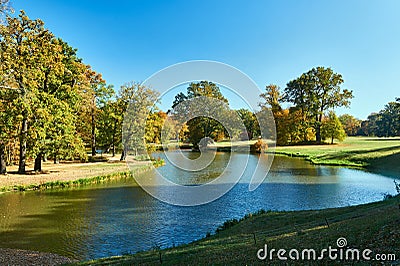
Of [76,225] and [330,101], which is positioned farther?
[330,101]

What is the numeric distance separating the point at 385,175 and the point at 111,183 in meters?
23.4

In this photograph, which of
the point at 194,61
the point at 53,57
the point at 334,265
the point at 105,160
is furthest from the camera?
the point at 105,160

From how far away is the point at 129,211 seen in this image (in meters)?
15.2

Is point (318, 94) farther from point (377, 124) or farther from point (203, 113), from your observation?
point (377, 124)

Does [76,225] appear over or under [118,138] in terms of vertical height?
under

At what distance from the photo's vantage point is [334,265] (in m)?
4.78

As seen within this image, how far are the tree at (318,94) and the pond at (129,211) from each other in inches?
1404

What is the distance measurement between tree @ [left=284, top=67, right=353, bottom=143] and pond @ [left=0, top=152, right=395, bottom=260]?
35660mm

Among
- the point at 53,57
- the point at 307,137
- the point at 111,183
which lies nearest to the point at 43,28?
the point at 53,57

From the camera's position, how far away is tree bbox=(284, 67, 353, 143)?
56312mm

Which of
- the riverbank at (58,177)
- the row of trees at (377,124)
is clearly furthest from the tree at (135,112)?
the row of trees at (377,124)

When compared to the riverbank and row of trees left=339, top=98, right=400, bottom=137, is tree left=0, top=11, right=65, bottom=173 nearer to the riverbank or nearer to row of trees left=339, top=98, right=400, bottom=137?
the riverbank

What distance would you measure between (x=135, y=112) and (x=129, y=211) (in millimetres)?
20911

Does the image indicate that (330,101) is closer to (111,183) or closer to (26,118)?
(111,183)
